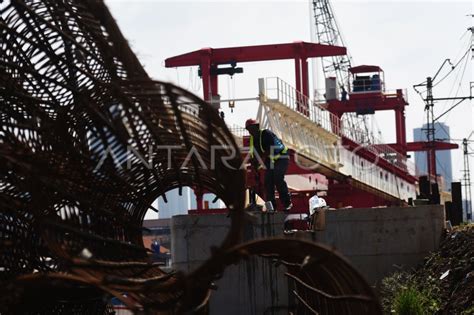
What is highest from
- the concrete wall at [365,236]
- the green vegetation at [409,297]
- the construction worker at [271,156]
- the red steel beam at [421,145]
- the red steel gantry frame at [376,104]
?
the red steel gantry frame at [376,104]

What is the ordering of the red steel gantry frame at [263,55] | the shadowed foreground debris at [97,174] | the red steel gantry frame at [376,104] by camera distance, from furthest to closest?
1. the red steel gantry frame at [376,104]
2. the red steel gantry frame at [263,55]
3. the shadowed foreground debris at [97,174]

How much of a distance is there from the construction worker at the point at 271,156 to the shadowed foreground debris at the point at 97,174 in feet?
15.3

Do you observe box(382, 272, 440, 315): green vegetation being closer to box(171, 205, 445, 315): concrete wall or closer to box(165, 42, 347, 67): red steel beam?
box(171, 205, 445, 315): concrete wall

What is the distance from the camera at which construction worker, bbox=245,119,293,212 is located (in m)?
18.1

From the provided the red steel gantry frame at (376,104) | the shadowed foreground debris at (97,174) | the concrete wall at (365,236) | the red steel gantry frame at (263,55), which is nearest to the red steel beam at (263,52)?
the red steel gantry frame at (263,55)

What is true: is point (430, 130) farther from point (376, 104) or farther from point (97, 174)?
point (97, 174)

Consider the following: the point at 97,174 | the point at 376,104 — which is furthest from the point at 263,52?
the point at 97,174

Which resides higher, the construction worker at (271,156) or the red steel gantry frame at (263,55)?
the red steel gantry frame at (263,55)

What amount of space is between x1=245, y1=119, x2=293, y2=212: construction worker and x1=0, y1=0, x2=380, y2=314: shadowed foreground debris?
4.66 m

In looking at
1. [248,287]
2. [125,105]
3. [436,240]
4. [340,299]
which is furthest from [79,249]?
[436,240]

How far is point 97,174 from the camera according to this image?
10.6 metres

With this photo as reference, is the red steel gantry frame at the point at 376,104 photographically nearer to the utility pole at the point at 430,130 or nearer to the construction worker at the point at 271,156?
the utility pole at the point at 430,130

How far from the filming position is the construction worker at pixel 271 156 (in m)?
18.1

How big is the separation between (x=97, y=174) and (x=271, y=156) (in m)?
8.27
